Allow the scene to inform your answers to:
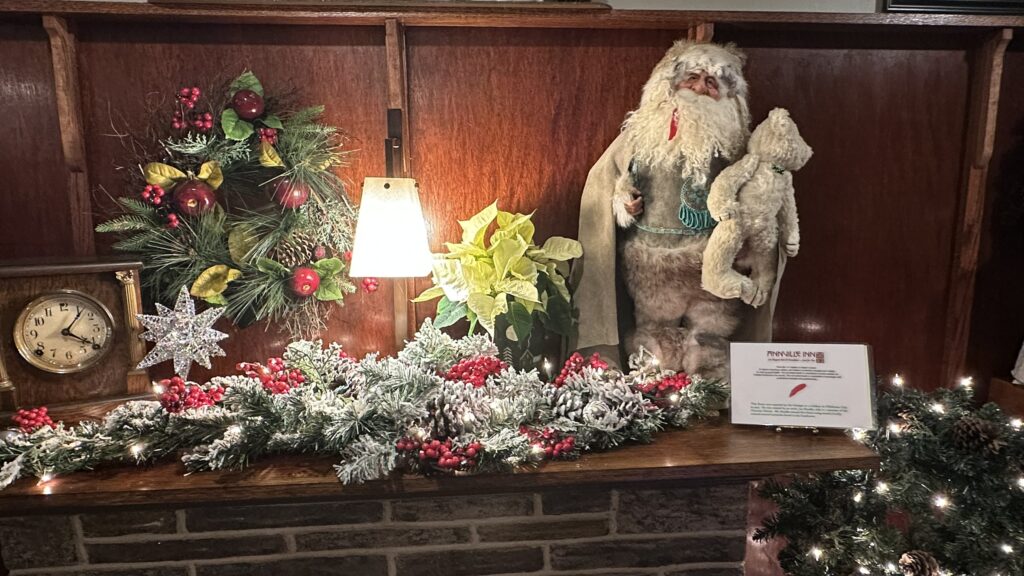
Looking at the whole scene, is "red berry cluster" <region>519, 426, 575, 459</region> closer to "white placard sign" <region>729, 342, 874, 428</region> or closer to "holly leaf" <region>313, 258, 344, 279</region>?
"white placard sign" <region>729, 342, 874, 428</region>

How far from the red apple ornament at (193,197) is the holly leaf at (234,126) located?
13cm

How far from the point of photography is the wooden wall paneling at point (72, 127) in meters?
1.42

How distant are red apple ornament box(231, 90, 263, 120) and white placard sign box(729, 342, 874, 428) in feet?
3.75

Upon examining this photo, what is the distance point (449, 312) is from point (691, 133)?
2.21 ft

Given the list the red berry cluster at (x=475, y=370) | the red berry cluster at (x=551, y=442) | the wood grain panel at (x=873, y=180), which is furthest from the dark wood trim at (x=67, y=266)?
the wood grain panel at (x=873, y=180)

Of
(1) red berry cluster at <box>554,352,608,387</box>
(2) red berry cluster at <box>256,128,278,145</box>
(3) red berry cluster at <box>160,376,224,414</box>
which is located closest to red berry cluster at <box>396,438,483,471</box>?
(1) red berry cluster at <box>554,352,608,387</box>

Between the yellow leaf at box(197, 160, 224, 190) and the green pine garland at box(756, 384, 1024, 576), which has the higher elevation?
the yellow leaf at box(197, 160, 224, 190)

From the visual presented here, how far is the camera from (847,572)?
4.37 ft

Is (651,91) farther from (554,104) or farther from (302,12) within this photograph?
(302,12)

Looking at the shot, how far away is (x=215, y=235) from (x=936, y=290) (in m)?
1.87

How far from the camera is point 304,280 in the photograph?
150cm

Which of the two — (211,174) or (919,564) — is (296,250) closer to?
(211,174)

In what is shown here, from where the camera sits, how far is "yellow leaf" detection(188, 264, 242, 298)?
146cm

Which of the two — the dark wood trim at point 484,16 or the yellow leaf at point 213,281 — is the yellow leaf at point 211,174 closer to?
the yellow leaf at point 213,281
